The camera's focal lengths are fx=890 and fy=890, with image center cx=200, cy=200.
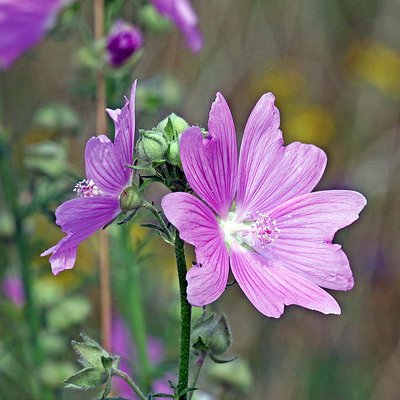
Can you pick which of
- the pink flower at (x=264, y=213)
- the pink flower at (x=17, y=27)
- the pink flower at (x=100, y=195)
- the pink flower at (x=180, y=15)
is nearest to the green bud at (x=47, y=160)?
the pink flower at (x=17, y=27)

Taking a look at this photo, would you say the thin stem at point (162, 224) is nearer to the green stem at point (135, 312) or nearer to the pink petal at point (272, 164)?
the pink petal at point (272, 164)

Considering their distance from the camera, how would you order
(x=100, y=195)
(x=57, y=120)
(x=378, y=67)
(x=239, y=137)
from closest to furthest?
(x=100, y=195)
(x=57, y=120)
(x=239, y=137)
(x=378, y=67)

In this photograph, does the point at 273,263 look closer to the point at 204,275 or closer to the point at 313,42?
the point at 204,275

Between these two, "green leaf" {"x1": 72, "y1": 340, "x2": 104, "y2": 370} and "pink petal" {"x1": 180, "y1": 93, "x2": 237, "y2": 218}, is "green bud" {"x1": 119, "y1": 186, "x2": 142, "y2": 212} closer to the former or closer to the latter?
"pink petal" {"x1": 180, "y1": 93, "x2": 237, "y2": 218}

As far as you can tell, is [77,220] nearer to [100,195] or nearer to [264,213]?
[100,195]

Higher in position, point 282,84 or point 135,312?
point 282,84

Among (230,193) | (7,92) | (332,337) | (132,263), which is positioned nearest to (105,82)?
(132,263)

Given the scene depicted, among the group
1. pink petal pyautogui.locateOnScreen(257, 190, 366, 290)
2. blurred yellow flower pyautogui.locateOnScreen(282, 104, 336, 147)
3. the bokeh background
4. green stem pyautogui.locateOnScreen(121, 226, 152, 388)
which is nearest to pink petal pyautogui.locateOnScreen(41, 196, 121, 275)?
pink petal pyautogui.locateOnScreen(257, 190, 366, 290)

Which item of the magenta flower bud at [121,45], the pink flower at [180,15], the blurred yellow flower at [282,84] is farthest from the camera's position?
the blurred yellow flower at [282,84]

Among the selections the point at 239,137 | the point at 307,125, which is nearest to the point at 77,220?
the point at 239,137
